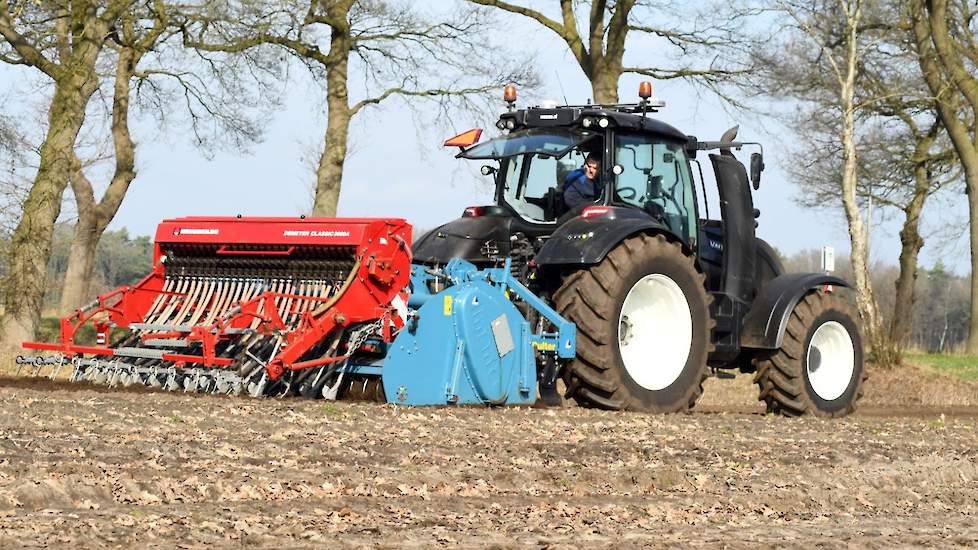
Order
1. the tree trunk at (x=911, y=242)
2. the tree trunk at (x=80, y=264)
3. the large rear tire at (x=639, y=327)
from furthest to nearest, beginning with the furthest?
1. the tree trunk at (x=911, y=242)
2. the tree trunk at (x=80, y=264)
3. the large rear tire at (x=639, y=327)

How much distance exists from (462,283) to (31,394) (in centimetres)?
297

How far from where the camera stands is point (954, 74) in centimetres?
2447

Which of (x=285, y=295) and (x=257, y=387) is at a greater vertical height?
(x=285, y=295)

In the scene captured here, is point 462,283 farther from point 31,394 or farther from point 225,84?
point 225,84

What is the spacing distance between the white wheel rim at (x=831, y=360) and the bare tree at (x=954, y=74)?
44.0ft

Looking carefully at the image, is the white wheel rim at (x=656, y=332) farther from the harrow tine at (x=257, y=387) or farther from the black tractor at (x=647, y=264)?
the harrow tine at (x=257, y=387)

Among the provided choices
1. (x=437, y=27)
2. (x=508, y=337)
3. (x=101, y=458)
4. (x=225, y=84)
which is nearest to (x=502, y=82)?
(x=437, y=27)

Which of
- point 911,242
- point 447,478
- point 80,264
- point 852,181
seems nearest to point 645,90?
point 447,478

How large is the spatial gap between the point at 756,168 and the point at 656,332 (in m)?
1.60

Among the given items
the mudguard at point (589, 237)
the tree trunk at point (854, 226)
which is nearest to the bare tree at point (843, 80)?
the tree trunk at point (854, 226)

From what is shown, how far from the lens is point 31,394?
8953mm

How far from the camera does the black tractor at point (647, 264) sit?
976cm

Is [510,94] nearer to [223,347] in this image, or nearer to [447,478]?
[223,347]

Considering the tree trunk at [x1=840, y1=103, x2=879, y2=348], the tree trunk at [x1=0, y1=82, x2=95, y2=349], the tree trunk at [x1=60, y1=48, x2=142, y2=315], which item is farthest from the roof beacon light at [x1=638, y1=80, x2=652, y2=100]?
the tree trunk at [x1=60, y1=48, x2=142, y2=315]
